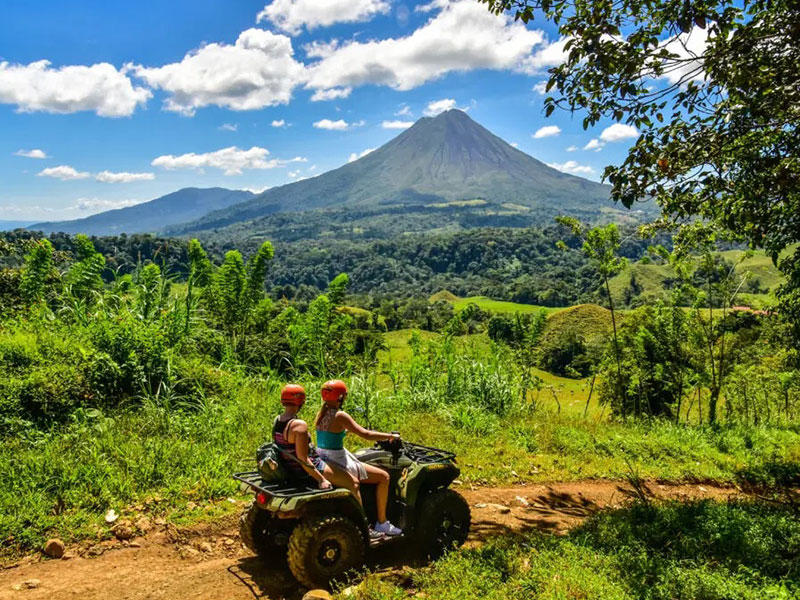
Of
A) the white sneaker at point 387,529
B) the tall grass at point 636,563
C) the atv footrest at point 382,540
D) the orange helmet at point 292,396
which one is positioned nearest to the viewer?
the tall grass at point 636,563

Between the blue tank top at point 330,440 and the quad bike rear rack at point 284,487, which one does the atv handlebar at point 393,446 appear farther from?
the quad bike rear rack at point 284,487

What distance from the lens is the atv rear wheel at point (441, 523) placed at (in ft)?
15.9

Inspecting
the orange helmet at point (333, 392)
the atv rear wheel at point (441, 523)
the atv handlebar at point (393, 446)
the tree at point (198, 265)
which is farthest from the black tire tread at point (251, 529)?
Answer: the tree at point (198, 265)

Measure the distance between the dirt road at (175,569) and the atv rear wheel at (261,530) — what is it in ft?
0.56

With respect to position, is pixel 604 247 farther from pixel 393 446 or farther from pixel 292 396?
pixel 292 396

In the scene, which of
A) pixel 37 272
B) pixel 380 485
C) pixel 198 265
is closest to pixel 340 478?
pixel 380 485

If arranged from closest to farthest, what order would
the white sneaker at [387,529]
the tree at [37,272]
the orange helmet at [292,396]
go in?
the orange helmet at [292,396] → the white sneaker at [387,529] → the tree at [37,272]

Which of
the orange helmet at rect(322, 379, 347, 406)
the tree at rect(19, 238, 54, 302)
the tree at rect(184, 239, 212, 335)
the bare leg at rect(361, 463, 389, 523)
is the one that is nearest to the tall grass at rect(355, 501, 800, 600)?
the bare leg at rect(361, 463, 389, 523)

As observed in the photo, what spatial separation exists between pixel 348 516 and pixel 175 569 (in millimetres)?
1607

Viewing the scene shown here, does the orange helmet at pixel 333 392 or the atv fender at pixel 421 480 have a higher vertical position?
the orange helmet at pixel 333 392

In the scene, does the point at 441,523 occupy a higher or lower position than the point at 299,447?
lower

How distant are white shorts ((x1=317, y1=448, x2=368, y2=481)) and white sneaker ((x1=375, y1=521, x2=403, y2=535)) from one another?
1.49ft

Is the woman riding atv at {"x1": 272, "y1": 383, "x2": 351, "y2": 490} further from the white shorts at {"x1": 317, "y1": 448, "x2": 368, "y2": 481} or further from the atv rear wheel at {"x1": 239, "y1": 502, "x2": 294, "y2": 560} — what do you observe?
the atv rear wheel at {"x1": 239, "y1": 502, "x2": 294, "y2": 560}

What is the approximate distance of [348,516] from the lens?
4426mm
